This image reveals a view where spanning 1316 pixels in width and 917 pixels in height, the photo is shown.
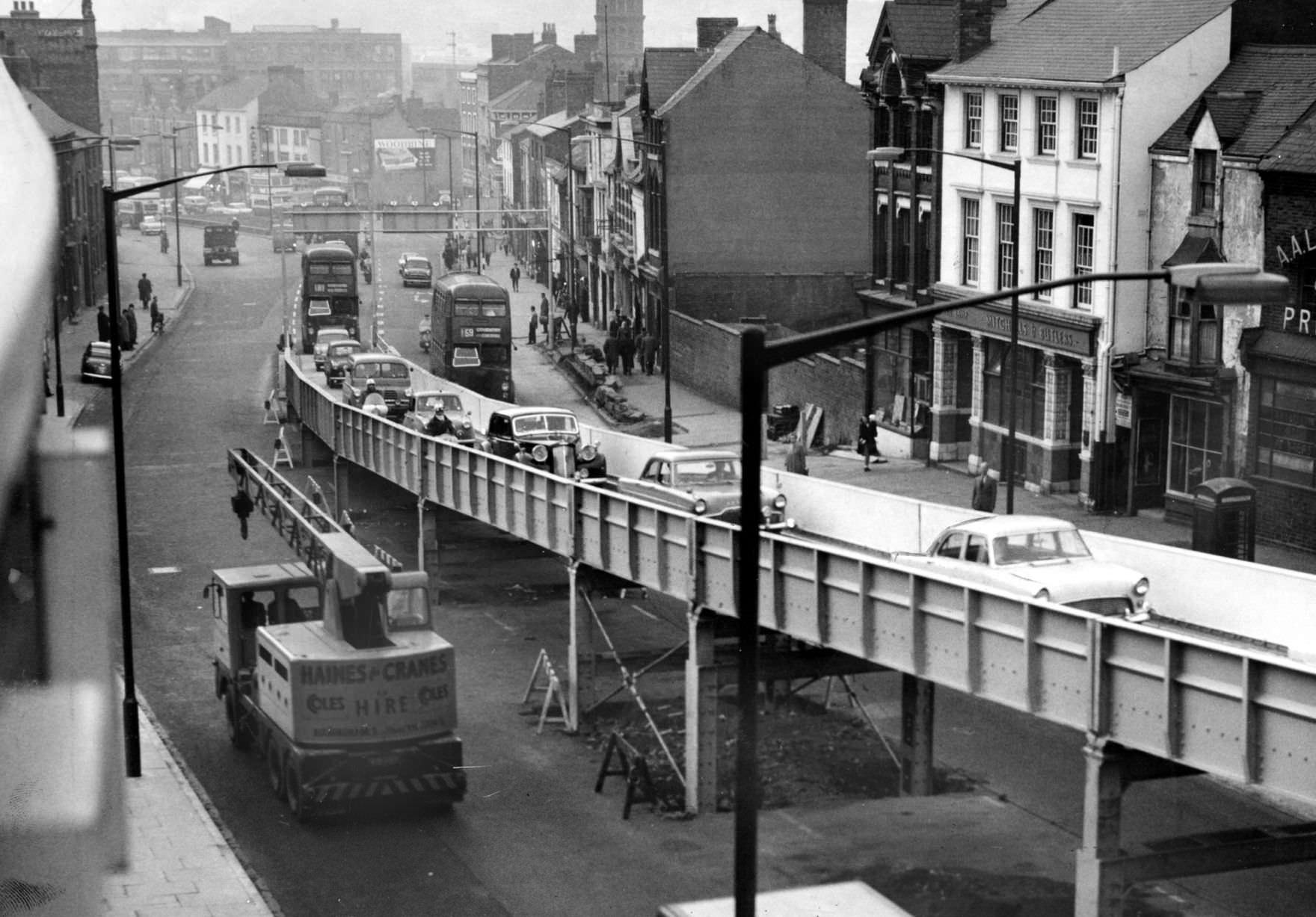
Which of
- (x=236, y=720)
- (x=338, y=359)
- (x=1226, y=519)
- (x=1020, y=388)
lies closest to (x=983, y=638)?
(x=1226, y=519)

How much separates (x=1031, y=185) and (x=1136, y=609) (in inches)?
960

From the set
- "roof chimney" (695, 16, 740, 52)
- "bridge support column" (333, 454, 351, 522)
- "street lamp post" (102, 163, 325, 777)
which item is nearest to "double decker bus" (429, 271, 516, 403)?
"bridge support column" (333, 454, 351, 522)

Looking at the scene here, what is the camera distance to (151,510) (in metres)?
51.4

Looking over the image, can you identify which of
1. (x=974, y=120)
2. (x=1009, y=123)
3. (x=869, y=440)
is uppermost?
(x=974, y=120)

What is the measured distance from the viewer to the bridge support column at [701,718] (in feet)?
91.7

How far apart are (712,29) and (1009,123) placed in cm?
3810

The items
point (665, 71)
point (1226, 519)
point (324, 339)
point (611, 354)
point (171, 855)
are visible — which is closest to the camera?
point (171, 855)

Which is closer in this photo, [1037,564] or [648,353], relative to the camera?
[1037,564]

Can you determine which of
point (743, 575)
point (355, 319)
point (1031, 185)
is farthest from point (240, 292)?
point (743, 575)

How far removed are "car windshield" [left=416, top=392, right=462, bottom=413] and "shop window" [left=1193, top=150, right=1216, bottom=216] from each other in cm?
1918

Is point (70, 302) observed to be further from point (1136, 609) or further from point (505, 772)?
point (1136, 609)

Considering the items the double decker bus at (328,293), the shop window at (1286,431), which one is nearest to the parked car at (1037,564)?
the shop window at (1286,431)

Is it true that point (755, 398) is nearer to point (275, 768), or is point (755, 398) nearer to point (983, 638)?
point (983, 638)

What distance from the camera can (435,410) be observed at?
47.8 m
